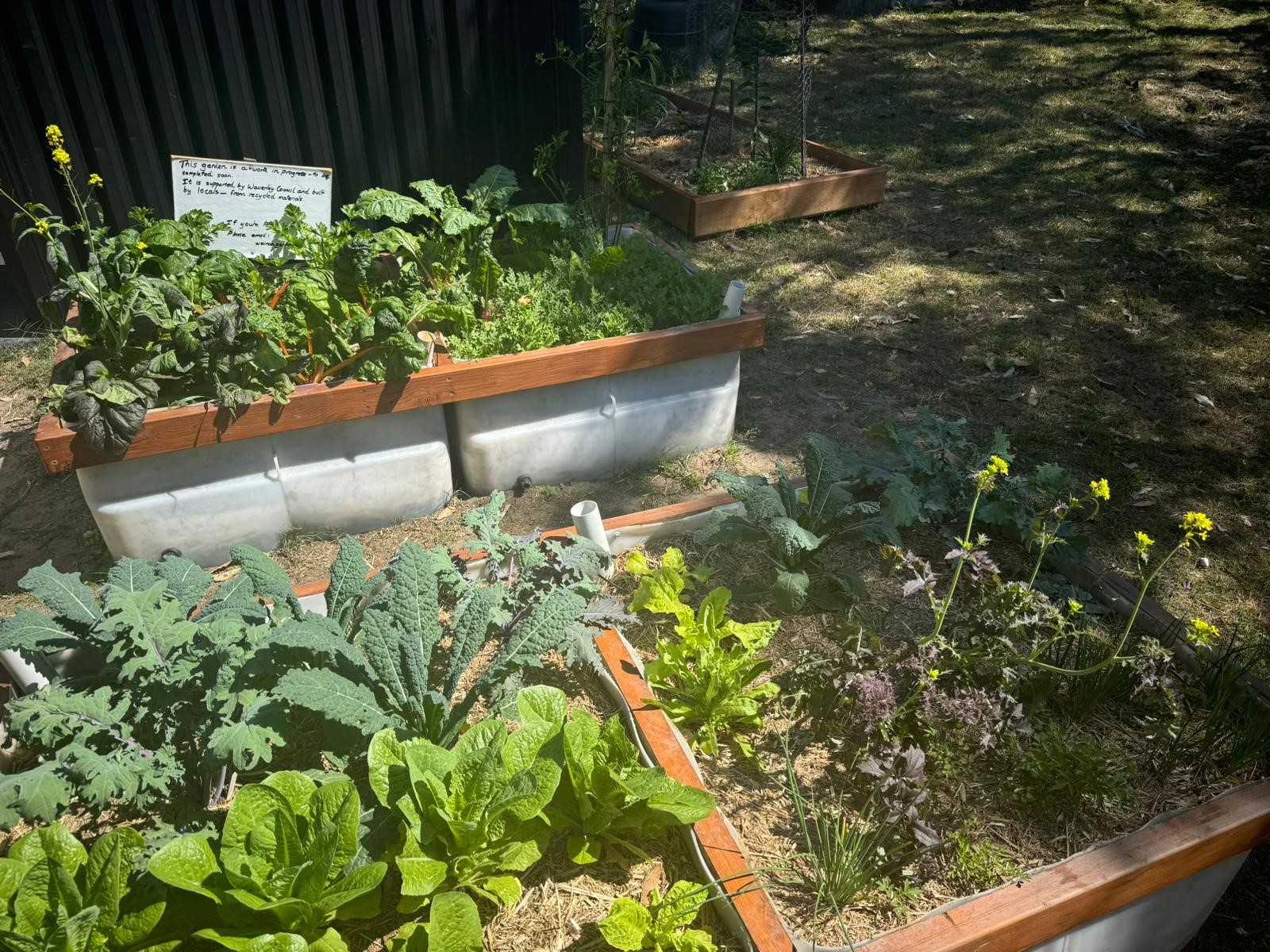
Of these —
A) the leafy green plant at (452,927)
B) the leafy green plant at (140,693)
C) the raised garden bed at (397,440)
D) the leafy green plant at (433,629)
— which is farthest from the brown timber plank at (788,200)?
the leafy green plant at (452,927)

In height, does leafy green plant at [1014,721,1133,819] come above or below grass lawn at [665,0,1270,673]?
above

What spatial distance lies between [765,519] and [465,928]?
5.07 feet

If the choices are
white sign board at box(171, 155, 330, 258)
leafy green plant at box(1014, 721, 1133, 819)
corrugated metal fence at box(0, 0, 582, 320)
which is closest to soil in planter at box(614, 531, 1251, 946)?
leafy green plant at box(1014, 721, 1133, 819)

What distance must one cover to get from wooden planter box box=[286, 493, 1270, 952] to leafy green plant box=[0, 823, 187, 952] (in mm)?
1113

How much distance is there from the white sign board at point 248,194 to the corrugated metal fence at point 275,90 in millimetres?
510

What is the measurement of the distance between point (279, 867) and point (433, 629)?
68 centimetres

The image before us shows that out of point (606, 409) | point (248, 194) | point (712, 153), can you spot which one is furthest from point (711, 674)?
point (712, 153)

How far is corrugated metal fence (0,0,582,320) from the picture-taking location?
3967mm

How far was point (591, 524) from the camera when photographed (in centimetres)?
287

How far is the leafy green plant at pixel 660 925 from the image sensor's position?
1851 mm

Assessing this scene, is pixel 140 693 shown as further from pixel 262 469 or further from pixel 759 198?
pixel 759 198

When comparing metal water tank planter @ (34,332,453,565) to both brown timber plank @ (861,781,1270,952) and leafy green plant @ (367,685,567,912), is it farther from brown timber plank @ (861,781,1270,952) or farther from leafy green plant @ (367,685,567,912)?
brown timber plank @ (861,781,1270,952)

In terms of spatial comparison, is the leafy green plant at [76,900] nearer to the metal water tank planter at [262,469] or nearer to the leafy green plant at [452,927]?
the leafy green plant at [452,927]

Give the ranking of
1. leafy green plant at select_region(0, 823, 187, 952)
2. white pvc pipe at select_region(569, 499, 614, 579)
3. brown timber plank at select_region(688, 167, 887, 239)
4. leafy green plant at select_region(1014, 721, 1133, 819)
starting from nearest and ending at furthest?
leafy green plant at select_region(0, 823, 187, 952) < leafy green plant at select_region(1014, 721, 1133, 819) < white pvc pipe at select_region(569, 499, 614, 579) < brown timber plank at select_region(688, 167, 887, 239)
